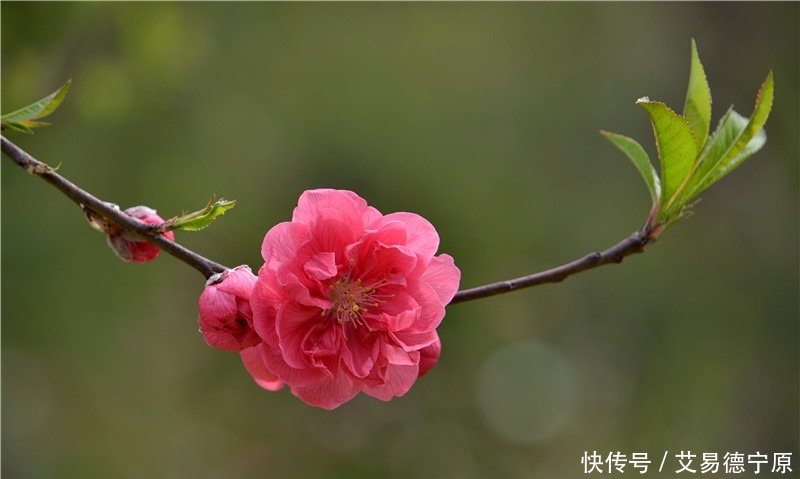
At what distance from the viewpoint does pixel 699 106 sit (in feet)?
2.81

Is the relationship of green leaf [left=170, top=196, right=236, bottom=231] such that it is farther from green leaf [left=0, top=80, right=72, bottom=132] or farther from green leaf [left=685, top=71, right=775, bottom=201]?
green leaf [left=685, top=71, right=775, bottom=201]

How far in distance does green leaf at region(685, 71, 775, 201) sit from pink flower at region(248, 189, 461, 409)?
31 cm

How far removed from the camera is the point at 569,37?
361 cm

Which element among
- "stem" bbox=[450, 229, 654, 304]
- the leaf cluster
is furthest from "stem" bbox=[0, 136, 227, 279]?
the leaf cluster

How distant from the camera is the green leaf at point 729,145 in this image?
81cm

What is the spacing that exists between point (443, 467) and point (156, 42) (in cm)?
220

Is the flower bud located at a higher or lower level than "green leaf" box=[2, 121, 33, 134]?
lower

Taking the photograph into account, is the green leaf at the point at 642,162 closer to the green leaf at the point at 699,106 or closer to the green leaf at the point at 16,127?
the green leaf at the point at 699,106

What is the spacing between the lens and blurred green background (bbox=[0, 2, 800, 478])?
116 inches

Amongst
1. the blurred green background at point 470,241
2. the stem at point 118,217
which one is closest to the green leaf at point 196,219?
the stem at point 118,217

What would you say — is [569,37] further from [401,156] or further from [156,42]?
[156,42]

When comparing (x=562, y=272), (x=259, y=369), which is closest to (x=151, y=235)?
(x=259, y=369)

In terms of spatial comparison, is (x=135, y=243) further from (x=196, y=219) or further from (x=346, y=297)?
(x=346, y=297)

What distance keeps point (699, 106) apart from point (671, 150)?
105mm
